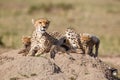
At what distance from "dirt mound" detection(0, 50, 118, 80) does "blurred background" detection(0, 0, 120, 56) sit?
280 inches

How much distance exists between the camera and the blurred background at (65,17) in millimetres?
22409

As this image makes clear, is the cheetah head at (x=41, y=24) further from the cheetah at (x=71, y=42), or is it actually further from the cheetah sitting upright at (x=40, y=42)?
the cheetah at (x=71, y=42)

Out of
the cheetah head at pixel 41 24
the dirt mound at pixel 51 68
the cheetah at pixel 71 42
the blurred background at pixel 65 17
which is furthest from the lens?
the blurred background at pixel 65 17

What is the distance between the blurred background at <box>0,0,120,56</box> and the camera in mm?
22409

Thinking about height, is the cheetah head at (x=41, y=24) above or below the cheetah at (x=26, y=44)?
above

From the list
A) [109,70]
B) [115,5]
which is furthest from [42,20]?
[115,5]

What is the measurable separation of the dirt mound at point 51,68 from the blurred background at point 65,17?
23.3 ft

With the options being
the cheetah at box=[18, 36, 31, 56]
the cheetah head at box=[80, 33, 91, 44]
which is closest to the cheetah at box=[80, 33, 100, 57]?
the cheetah head at box=[80, 33, 91, 44]

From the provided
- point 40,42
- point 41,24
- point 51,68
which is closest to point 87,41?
point 40,42

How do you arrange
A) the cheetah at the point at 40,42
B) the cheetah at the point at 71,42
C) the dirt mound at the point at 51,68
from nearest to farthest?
the dirt mound at the point at 51,68 < the cheetah at the point at 40,42 < the cheetah at the point at 71,42

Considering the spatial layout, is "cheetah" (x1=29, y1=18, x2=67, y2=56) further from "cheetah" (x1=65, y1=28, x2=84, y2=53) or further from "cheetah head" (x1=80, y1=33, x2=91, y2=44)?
"cheetah head" (x1=80, y1=33, x2=91, y2=44)

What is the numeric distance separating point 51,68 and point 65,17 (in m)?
16.6

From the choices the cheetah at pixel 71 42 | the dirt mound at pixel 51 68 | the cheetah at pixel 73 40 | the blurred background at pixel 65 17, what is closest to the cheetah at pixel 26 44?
the dirt mound at pixel 51 68

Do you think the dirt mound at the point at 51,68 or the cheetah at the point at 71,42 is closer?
the dirt mound at the point at 51,68
